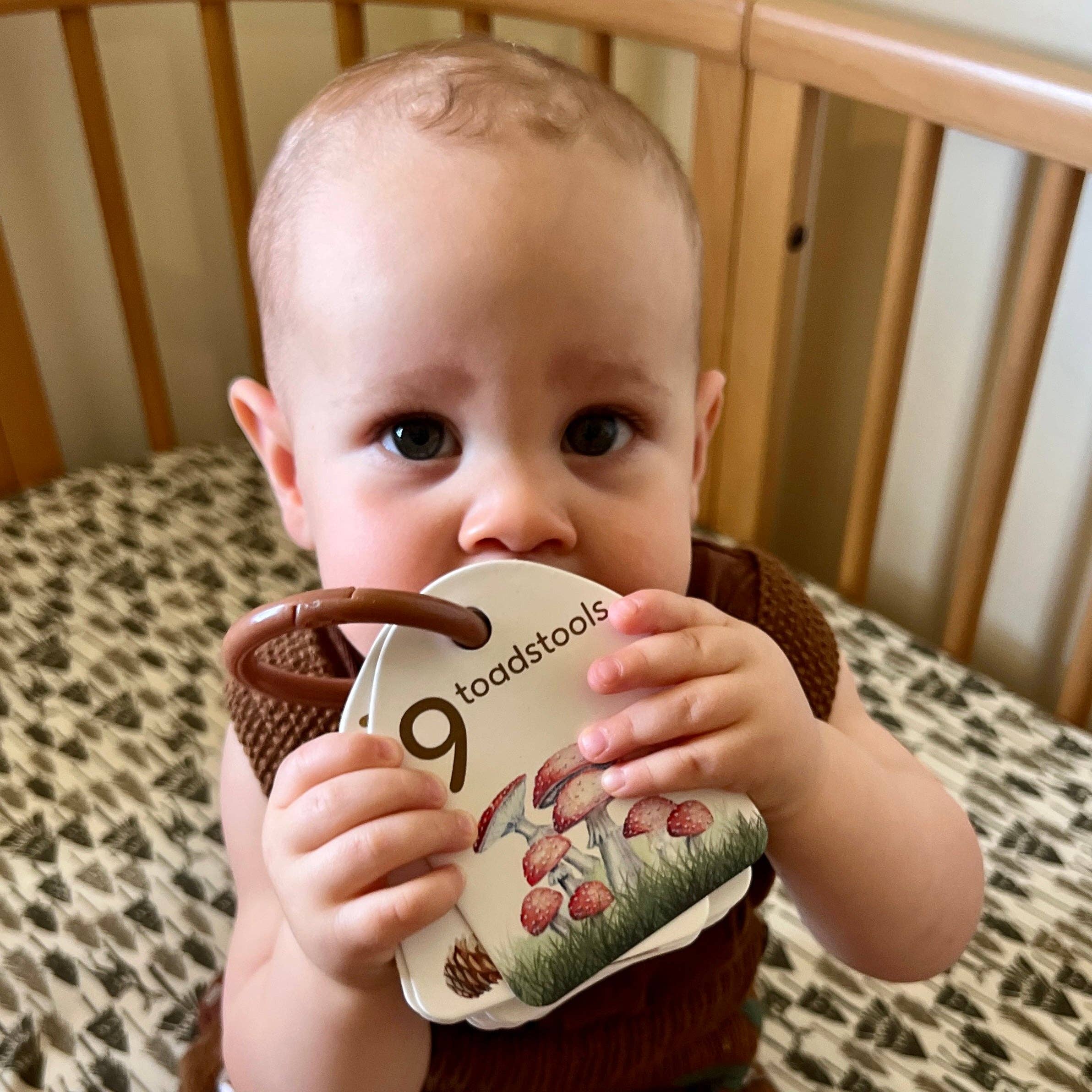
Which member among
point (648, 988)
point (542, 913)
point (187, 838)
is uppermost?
point (542, 913)

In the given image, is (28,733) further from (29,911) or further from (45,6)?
(45,6)

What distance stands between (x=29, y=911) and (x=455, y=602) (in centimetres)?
57

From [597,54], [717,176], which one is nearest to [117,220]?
[597,54]

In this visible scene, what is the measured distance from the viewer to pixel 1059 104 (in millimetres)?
801

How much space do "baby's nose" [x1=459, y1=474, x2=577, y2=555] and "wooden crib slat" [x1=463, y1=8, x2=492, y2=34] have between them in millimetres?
892

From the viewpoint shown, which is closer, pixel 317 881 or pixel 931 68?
pixel 317 881

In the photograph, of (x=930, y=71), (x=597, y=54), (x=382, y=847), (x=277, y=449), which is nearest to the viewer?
(x=382, y=847)

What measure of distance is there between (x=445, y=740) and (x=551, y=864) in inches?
2.5

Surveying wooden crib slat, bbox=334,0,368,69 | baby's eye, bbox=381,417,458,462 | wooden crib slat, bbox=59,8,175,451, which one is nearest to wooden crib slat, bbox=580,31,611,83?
wooden crib slat, bbox=334,0,368,69

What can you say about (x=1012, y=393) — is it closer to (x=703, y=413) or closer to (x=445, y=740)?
(x=703, y=413)

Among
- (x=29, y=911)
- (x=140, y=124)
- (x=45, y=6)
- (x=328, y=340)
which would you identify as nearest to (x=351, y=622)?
(x=328, y=340)

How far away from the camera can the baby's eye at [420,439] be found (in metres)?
0.50

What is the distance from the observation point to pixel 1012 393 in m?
0.95

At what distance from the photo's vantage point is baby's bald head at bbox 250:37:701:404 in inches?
20.5
